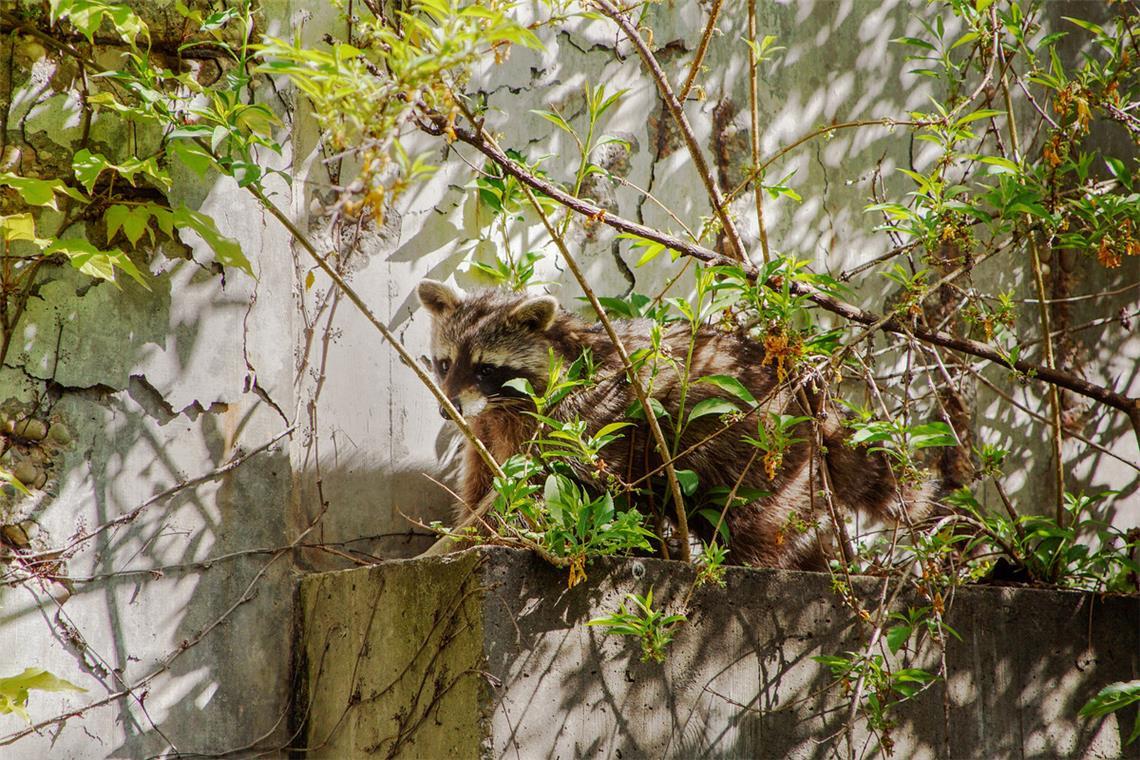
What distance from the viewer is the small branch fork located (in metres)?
2.38

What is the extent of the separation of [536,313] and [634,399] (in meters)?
0.39

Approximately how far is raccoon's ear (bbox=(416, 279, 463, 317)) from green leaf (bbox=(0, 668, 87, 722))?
139cm

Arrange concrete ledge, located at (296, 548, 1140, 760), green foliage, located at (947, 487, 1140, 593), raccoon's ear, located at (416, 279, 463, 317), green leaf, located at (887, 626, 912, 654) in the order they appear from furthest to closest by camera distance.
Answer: raccoon's ear, located at (416, 279, 463, 317) → green foliage, located at (947, 487, 1140, 593) → green leaf, located at (887, 626, 912, 654) → concrete ledge, located at (296, 548, 1140, 760)

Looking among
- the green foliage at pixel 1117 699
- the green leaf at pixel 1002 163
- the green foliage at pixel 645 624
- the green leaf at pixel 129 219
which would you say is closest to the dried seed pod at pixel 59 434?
the green leaf at pixel 129 219

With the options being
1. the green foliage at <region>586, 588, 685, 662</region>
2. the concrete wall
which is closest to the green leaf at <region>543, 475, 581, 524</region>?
the green foliage at <region>586, 588, 685, 662</region>

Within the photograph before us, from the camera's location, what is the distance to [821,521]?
3.50 meters

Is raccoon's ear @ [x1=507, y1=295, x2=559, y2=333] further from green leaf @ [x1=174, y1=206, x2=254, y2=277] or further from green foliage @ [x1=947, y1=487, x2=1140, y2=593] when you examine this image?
green foliage @ [x1=947, y1=487, x2=1140, y2=593]

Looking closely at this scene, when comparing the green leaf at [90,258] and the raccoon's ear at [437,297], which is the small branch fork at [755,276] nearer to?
the raccoon's ear at [437,297]

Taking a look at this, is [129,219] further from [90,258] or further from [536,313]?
[536,313]

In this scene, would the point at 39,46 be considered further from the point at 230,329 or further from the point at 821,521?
the point at 821,521

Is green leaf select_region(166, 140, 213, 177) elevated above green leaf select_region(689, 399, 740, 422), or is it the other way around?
green leaf select_region(166, 140, 213, 177)

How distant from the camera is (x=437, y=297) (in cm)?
325

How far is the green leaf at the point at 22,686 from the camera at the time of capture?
2432 millimetres

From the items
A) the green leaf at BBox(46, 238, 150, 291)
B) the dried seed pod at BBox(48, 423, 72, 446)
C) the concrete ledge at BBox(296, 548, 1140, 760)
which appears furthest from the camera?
the dried seed pod at BBox(48, 423, 72, 446)
